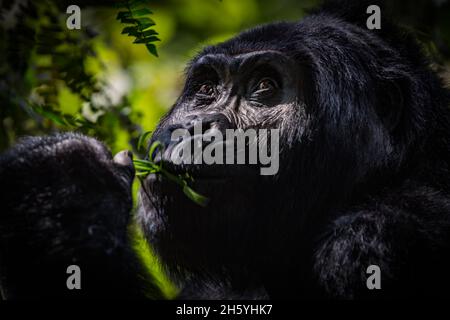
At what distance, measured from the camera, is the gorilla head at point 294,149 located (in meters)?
4.49

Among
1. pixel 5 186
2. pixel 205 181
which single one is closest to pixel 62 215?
pixel 5 186

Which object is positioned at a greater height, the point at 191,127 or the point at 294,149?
the point at 191,127

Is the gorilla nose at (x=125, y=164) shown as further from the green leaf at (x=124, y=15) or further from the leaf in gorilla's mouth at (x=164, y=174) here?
the green leaf at (x=124, y=15)

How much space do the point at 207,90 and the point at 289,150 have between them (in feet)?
3.11

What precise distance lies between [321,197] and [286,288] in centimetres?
64

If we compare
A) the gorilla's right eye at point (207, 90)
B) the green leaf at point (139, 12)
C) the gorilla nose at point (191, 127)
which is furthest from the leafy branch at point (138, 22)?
the gorilla's right eye at point (207, 90)

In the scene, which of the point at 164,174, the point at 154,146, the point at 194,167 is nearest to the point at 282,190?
the point at 194,167

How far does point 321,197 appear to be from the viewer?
462cm

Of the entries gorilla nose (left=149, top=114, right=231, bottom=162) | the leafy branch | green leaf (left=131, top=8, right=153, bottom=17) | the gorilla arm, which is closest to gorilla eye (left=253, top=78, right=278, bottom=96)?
gorilla nose (left=149, top=114, right=231, bottom=162)

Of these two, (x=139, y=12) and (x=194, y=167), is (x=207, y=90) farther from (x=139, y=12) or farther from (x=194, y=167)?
(x=194, y=167)

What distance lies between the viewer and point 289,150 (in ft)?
15.1

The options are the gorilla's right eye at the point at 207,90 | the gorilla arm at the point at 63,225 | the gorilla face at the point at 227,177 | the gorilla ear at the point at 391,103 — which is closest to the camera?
the gorilla arm at the point at 63,225

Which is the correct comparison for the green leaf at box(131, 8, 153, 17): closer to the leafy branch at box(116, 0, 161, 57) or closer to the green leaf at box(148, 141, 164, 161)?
the leafy branch at box(116, 0, 161, 57)

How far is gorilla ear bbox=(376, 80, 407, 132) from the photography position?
480 centimetres
